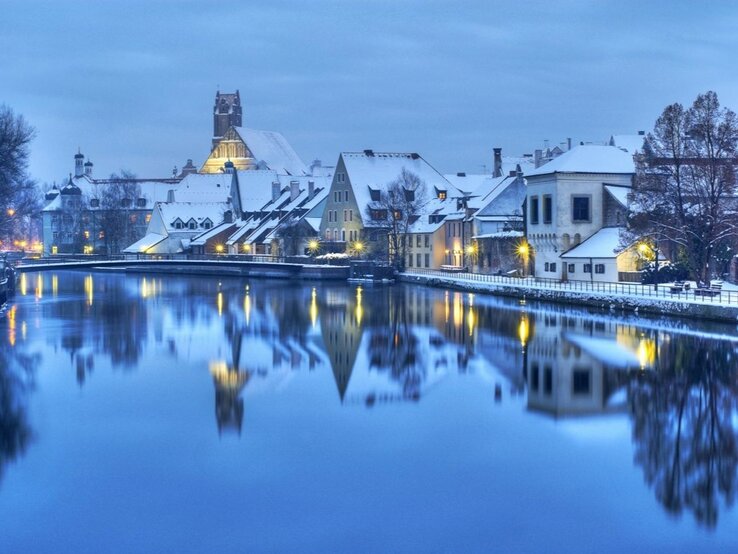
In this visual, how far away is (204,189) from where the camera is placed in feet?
419

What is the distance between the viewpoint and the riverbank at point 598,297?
41656mm

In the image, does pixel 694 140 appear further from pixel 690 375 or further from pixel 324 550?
pixel 324 550

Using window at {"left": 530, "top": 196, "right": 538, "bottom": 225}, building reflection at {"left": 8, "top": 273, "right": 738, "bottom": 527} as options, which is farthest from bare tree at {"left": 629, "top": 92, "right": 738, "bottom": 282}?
window at {"left": 530, "top": 196, "right": 538, "bottom": 225}

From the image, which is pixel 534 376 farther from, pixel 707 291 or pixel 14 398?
pixel 707 291

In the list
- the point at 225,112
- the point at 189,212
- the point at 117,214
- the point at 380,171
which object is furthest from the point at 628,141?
the point at 225,112

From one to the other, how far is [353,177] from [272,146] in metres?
75.7

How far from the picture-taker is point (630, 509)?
17.6 meters

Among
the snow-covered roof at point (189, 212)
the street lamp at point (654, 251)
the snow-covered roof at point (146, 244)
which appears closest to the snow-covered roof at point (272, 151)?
the snow-covered roof at point (189, 212)

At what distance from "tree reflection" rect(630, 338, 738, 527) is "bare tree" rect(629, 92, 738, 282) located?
13.8 metres

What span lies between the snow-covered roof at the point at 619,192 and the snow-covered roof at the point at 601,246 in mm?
1493

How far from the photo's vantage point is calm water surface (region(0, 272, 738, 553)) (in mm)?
16656

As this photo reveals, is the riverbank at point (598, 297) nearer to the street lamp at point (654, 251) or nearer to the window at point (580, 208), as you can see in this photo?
the street lamp at point (654, 251)

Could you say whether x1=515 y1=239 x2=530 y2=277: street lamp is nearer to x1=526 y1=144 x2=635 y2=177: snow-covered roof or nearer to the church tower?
x1=526 y1=144 x2=635 y2=177: snow-covered roof

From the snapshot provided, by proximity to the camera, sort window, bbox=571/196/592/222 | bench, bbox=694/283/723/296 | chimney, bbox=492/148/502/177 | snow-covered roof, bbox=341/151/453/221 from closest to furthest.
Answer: bench, bbox=694/283/723/296 → window, bbox=571/196/592/222 → chimney, bbox=492/148/502/177 → snow-covered roof, bbox=341/151/453/221
